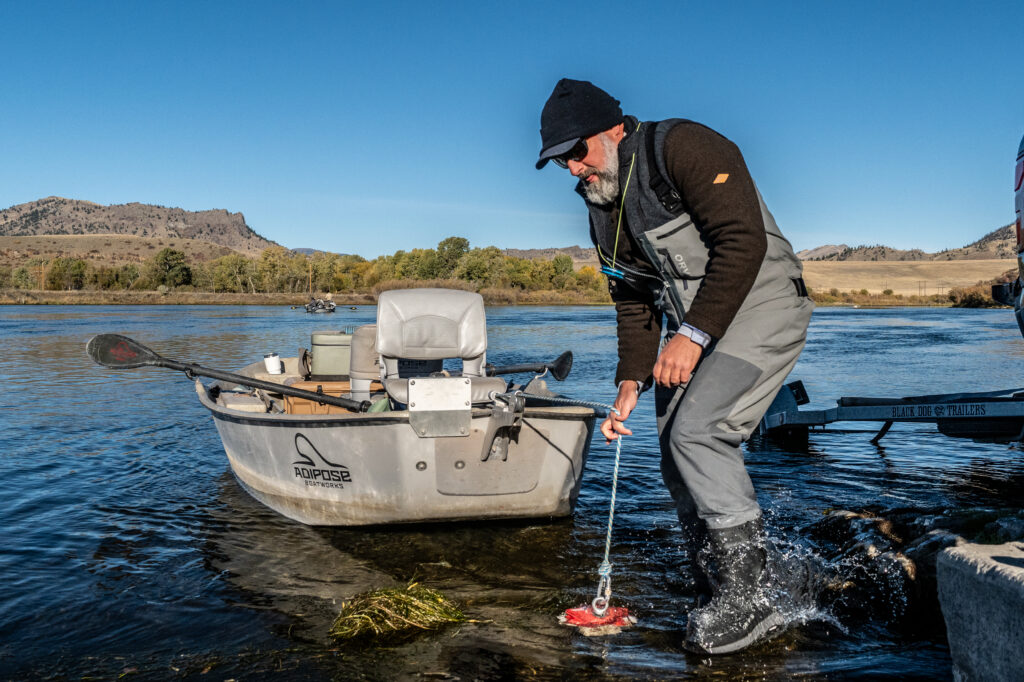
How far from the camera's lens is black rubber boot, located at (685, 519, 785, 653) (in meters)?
3.52

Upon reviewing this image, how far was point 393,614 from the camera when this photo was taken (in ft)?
15.4

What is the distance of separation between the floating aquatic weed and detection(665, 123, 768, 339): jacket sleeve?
2.54 metres

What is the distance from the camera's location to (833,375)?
67.0ft

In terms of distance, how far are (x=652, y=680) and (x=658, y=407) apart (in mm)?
1310

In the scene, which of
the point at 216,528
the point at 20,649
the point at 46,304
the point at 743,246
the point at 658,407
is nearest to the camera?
the point at 743,246

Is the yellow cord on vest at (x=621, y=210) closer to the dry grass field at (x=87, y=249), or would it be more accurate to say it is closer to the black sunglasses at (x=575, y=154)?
the black sunglasses at (x=575, y=154)

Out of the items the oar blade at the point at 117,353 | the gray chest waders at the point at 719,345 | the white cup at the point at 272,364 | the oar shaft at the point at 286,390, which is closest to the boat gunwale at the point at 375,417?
the oar shaft at the point at 286,390

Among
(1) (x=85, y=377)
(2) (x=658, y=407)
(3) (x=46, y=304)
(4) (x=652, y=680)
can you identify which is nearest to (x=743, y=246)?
(2) (x=658, y=407)

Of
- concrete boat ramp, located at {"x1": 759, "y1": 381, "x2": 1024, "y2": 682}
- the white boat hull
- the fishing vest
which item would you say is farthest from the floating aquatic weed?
concrete boat ramp, located at {"x1": 759, "y1": 381, "x2": 1024, "y2": 682}

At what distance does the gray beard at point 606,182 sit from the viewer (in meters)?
3.53

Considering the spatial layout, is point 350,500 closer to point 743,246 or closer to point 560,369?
point 560,369

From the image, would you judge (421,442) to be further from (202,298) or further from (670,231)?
(202,298)

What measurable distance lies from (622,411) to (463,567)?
2647 millimetres

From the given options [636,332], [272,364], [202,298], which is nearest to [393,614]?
[636,332]
